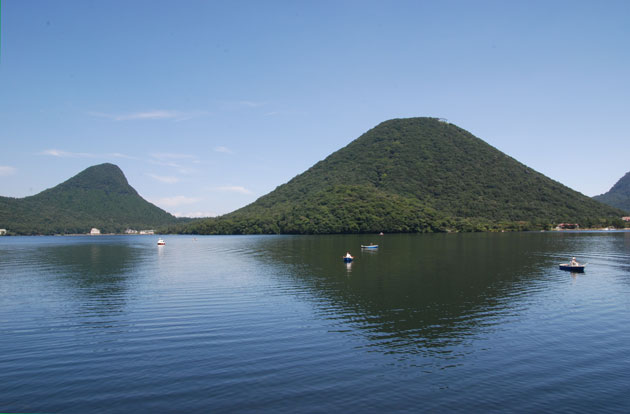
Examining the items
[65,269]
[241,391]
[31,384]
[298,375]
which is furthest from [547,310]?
[65,269]

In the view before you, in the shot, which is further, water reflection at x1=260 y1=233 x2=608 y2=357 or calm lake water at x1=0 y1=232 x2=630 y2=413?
water reflection at x1=260 y1=233 x2=608 y2=357

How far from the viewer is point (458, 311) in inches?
1331

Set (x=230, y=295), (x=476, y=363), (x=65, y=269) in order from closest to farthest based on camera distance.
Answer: (x=476, y=363)
(x=230, y=295)
(x=65, y=269)

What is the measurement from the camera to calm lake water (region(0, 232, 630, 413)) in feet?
57.6

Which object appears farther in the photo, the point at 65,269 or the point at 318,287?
the point at 65,269

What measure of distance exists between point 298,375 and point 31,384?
1238 cm

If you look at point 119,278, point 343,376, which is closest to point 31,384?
point 343,376

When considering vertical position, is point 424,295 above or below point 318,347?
above

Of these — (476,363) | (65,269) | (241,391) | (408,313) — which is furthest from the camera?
(65,269)

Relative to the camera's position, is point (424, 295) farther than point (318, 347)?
Yes

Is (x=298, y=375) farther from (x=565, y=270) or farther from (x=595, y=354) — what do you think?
(x=565, y=270)

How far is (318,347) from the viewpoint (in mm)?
A: 24391

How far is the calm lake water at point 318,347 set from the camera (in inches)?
691

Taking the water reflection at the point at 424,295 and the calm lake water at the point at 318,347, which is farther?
the water reflection at the point at 424,295
